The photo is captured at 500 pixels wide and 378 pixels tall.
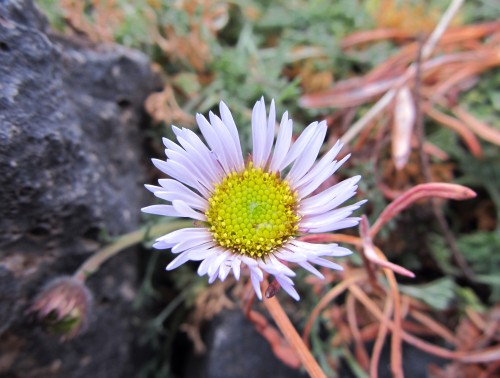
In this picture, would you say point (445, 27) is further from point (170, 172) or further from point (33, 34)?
point (33, 34)

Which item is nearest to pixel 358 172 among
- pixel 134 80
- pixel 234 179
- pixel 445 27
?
pixel 234 179

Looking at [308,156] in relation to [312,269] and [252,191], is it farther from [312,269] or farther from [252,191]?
[312,269]

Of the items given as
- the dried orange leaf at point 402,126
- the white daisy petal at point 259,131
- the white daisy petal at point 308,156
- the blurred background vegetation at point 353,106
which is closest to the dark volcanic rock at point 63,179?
the blurred background vegetation at point 353,106

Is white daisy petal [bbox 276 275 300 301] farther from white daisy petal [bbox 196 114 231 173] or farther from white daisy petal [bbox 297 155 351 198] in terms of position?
white daisy petal [bbox 196 114 231 173]

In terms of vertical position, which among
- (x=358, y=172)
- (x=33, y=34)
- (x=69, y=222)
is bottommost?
(x=358, y=172)

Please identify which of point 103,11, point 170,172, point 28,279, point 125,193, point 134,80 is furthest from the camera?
point 103,11

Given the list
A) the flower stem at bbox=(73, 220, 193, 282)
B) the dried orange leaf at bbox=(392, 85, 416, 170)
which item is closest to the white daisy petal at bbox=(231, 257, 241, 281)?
the flower stem at bbox=(73, 220, 193, 282)
